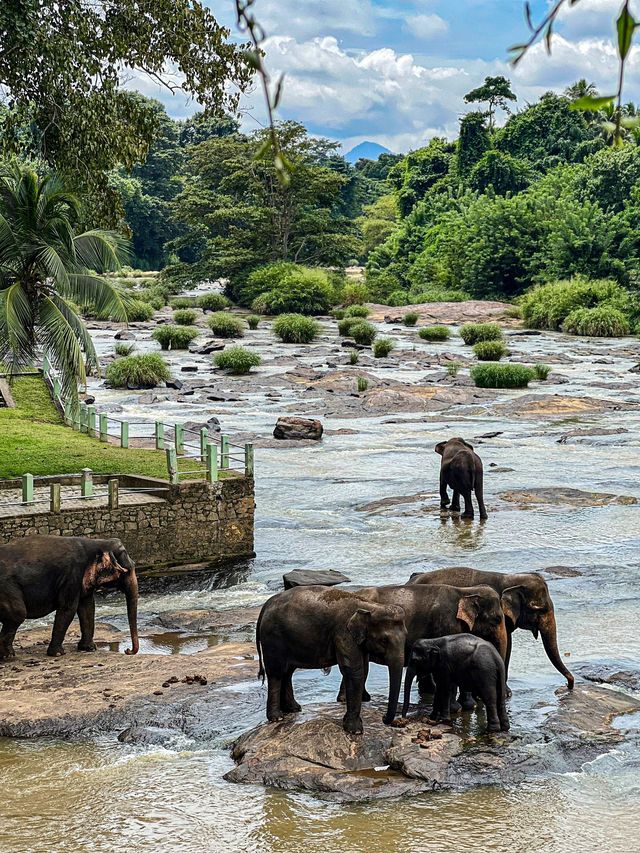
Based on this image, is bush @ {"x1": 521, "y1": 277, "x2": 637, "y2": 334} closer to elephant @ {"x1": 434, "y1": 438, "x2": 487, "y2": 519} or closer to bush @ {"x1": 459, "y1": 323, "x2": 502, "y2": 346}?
bush @ {"x1": 459, "y1": 323, "x2": 502, "y2": 346}

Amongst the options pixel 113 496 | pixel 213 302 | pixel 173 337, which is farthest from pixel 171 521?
pixel 213 302

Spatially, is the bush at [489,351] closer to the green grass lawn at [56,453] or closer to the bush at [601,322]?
the bush at [601,322]

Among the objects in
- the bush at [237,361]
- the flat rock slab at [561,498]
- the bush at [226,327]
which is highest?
the bush at [226,327]

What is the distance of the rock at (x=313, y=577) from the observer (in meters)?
16.1

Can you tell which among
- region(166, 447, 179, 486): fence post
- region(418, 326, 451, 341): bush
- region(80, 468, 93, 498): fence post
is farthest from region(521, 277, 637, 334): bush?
region(80, 468, 93, 498): fence post

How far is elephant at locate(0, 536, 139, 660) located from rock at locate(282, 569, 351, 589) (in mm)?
3062

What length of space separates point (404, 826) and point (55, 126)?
540 inches

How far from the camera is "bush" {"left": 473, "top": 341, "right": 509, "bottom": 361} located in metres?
46.4

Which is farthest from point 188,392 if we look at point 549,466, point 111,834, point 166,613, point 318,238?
point 318,238

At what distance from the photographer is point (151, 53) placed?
19500mm

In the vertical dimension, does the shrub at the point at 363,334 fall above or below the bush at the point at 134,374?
above

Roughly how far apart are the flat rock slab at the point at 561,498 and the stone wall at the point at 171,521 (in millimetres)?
6389

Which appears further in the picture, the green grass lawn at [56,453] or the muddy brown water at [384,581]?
the green grass lawn at [56,453]

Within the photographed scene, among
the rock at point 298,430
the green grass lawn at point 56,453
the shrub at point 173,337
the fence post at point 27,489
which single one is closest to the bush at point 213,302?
the shrub at point 173,337
